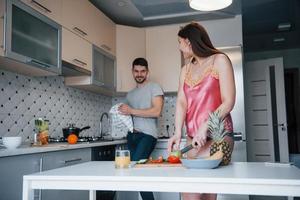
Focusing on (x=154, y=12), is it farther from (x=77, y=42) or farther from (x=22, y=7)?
(x=22, y=7)

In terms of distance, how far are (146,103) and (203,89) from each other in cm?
161

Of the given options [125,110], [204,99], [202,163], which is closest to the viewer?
[202,163]

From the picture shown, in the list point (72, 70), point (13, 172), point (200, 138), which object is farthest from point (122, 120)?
point (200, 138)

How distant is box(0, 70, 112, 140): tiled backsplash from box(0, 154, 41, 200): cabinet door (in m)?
0.54

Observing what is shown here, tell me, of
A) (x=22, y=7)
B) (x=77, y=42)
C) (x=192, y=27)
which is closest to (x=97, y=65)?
(x=77, y=42)

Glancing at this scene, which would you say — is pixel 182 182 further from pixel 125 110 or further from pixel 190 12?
pixel 190 12

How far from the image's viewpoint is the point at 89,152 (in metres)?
2.49

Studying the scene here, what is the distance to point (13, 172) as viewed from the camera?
1627 mm

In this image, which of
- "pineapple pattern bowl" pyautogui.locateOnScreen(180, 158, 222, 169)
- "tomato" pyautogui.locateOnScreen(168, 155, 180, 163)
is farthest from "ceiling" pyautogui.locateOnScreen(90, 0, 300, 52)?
"pineapple pattern bowl" pyautogui.locateOnScreen(180, 158, 222, 169)

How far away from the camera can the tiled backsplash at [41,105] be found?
2.23 metres

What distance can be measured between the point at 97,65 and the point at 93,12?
53 cm

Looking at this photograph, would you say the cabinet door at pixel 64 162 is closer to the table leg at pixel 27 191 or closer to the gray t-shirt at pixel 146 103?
the gray t-shirt at pixel 146 103

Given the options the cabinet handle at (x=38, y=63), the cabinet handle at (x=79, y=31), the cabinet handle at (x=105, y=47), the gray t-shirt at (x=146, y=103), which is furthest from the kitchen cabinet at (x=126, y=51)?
the cabinet handle at (x=38, y=63)

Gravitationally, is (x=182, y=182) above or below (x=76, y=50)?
below
